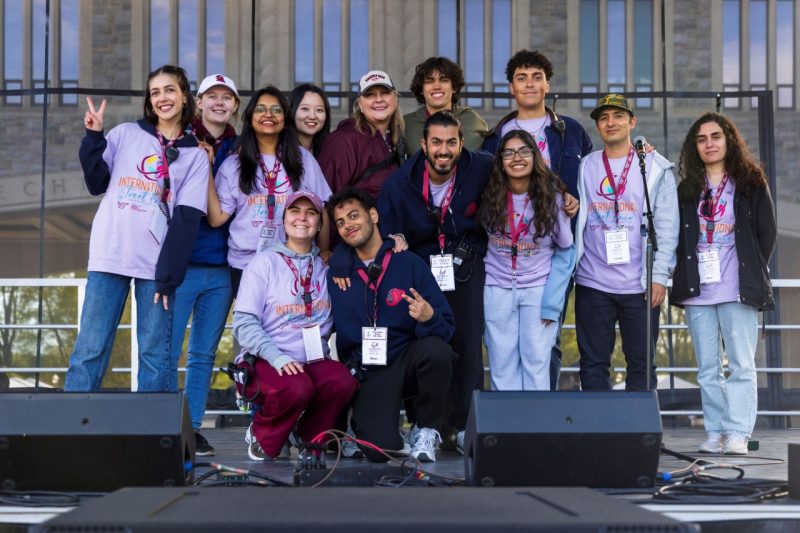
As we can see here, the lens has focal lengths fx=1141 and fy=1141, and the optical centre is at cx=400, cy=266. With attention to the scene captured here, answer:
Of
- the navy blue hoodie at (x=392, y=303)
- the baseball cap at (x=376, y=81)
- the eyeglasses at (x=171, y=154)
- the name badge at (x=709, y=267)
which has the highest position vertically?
the baseball cap at (x=376, y=81)

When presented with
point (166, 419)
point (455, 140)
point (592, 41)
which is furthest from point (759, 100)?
point (166, 419)

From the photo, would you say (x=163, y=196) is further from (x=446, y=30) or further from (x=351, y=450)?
(x=446, y=30)

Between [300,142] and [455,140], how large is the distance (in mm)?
684

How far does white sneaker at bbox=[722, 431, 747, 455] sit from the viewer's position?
15.0 ft

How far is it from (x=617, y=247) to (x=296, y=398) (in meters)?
1.40

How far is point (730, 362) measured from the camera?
4715mm

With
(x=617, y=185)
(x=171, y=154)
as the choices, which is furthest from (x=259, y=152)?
(x=617, y=185)

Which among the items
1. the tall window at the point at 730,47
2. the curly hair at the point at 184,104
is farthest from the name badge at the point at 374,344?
the tall window at the point at 730,47

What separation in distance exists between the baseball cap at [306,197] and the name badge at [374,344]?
0.53 m

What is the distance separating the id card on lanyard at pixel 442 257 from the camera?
176 inches

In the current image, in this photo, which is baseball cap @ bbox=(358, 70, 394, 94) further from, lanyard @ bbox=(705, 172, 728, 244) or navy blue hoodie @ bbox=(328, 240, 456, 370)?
lanyard @ bbox=(705, 172, 728, 244)

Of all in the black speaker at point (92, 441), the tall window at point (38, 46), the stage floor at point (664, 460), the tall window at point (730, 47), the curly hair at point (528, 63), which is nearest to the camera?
the black speaker at point (92, 441)

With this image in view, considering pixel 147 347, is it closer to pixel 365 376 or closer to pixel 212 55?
pixel 365 376

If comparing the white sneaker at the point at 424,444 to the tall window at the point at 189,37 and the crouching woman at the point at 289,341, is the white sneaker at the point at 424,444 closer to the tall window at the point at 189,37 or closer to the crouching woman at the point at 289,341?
the crouching woman at the point at 289,341
